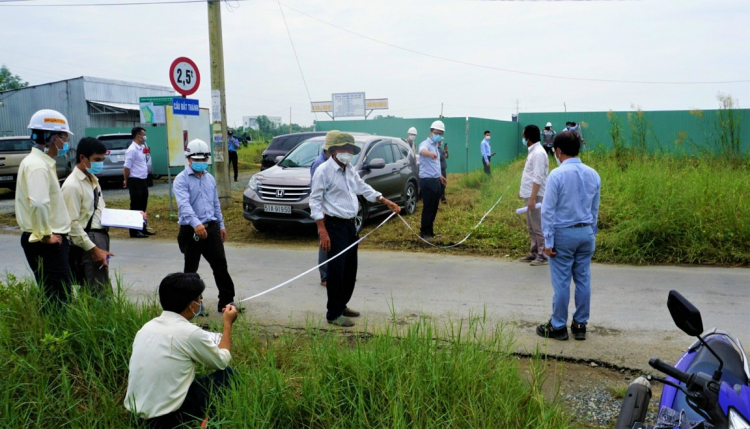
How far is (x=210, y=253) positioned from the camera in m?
6.30

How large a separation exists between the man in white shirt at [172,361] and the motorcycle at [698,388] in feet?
7.49

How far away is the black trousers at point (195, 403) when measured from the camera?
3.57 metres

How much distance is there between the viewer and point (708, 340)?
8.82 ft

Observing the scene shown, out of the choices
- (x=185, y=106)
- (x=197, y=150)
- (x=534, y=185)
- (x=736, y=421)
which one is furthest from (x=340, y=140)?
(x=185, y=106)

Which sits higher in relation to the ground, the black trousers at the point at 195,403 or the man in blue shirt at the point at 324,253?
the man in blue shirt at the point at 324,253

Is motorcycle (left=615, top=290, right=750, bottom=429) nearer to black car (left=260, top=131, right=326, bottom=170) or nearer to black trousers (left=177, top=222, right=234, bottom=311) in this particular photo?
black trousers (left=177, top=222, right=234, bottom=311)

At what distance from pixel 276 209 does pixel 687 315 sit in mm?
8438

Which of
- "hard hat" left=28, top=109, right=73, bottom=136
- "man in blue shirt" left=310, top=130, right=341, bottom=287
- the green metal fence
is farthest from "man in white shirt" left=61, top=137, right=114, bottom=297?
the green metal fence

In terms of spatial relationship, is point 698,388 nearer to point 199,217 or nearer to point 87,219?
point 87,219

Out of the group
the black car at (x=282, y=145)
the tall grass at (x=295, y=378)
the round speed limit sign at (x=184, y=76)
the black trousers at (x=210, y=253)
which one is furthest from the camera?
the black car at (x=282, y=145)

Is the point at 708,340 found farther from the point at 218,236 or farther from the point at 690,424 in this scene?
the point at 218,236

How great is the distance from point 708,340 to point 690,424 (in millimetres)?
555

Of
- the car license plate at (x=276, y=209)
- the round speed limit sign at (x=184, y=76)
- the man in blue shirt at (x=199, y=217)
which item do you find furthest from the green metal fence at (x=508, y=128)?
the man in blue shirt at (x=199, y=217)

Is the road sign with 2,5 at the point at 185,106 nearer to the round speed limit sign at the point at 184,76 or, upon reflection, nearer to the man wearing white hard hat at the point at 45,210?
the round speed limit sign at the point at 184,76
